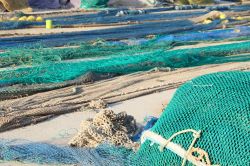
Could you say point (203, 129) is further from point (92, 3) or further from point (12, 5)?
point (92, 3)

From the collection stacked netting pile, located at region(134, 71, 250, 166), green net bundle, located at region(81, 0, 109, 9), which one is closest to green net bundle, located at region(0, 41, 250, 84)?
stacked netting pile, located at region(134, 71, 250, 166)

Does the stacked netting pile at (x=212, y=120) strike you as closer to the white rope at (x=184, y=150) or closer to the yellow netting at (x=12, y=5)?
the white rope at (x=184, y=150)

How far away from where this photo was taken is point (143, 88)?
6.95m

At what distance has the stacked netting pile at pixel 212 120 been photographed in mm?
3576

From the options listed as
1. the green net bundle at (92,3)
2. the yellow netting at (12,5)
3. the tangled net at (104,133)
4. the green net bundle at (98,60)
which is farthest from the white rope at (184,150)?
the green net bundle at (92,3)

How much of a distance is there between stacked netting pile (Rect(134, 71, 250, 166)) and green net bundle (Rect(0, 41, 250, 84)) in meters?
3.28

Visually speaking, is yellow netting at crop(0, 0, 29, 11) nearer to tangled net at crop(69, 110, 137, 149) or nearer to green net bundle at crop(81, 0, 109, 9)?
green net bundle at crop(81, 0, 109, 9)

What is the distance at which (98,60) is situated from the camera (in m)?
8.12

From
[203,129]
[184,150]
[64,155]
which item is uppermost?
[203,129]

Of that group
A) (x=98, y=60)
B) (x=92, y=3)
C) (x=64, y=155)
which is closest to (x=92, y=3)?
(x=92, y=3)

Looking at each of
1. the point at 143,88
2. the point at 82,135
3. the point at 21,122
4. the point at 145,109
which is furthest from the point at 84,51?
the point at 82,135

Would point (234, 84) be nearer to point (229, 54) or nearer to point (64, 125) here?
point (64, 125)

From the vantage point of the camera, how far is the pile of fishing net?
3.57 m

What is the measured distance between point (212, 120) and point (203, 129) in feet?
0.31
